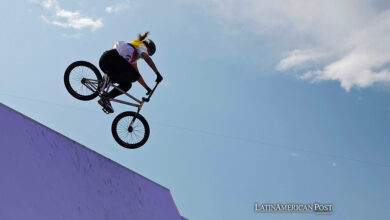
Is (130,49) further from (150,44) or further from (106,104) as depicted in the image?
→ (106,104)

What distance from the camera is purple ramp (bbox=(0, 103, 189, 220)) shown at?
199 inches

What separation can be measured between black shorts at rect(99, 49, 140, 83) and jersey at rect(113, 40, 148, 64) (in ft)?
0.29

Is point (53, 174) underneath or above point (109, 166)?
underneath

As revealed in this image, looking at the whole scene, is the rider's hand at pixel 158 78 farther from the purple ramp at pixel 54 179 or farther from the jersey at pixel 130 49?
the purple ramp at pixel 54 179

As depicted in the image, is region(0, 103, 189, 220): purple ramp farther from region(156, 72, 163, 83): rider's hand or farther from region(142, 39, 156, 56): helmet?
region(142, 39, 156, 56): helmet

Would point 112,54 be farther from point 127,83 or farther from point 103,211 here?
point 103,211

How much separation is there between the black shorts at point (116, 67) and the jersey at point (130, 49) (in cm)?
9

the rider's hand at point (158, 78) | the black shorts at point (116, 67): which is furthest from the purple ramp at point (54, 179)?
the rider's hand at point (158, 78)

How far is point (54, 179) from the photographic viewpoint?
5.96 meters

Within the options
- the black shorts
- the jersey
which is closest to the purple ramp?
the black shorts

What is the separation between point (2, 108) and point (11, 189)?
1.61 metres

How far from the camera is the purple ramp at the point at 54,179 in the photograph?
16.6ft

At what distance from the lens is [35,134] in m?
6.17

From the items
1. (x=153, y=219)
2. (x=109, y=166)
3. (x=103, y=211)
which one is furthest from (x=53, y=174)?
(x=153, y=219)
